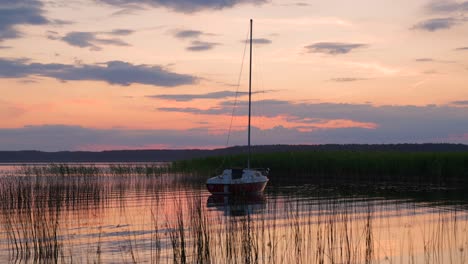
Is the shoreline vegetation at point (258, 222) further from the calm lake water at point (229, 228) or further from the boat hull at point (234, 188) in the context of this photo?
the boat hull at point (234, 188)

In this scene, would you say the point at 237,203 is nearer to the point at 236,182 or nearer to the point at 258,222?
the point at 236,182

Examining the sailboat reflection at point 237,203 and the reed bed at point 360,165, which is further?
the reed bed at point 360,165

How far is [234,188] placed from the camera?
34375 millimetres

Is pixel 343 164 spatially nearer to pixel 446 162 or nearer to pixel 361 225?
pixel 446 162

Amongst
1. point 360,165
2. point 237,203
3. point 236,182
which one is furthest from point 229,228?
point 360,165

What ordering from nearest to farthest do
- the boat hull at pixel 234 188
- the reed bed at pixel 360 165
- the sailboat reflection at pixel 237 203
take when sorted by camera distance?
the sailboat reflection at pixel 237 203, the boat hull at pixel 234 188, the reed bed at pixel 360 165

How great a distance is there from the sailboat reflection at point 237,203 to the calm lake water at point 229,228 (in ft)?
0.19

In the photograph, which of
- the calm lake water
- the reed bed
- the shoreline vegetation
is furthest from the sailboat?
the reed bed

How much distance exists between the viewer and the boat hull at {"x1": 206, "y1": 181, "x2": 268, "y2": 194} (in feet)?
111

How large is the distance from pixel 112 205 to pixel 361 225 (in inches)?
527

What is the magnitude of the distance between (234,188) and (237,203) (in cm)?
326

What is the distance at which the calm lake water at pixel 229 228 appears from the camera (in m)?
13.8

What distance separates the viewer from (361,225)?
2005cm

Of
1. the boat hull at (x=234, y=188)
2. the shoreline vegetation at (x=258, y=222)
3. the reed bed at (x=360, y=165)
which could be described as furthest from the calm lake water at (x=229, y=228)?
the reed bed at (x=360, y=165)
